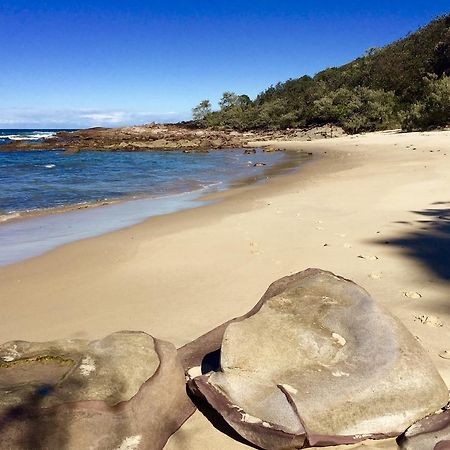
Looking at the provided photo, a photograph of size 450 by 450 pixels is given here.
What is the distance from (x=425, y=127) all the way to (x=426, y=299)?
28.1 meters

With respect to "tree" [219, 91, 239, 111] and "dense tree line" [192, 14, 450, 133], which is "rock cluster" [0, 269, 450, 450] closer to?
"dense tree line" [192, 14, 450, 133]

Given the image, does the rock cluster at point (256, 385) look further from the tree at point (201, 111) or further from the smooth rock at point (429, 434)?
the tree at point (201, 111)

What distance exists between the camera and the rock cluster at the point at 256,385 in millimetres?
1978

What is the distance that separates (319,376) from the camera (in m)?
2.19

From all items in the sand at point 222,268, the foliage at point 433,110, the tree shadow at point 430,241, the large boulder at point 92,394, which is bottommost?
the sand at point 222,268

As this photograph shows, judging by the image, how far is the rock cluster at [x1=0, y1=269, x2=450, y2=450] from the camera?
6.49 feet

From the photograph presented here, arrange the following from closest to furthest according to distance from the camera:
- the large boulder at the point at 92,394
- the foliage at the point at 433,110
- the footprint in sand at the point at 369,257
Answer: the large boulder at the point at 92,394, the footprint in sand at the point at 369,257, the foliage at the point at 433,110

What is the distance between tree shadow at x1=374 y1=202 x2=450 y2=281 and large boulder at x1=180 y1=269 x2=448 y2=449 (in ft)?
7.54

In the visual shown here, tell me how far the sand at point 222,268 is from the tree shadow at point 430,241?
0.01m

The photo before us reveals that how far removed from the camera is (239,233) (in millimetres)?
6750

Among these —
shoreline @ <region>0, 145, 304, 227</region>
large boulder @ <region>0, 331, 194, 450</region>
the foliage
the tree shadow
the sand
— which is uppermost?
the foliage

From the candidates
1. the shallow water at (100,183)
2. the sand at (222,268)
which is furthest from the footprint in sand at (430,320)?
the shallow water at (100,183)

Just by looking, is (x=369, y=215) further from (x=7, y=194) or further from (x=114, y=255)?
(x=7, y=194)

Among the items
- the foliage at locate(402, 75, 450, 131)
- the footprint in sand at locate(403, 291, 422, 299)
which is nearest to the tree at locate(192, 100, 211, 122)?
the foliage at locate(402, 75, 450, 131)
